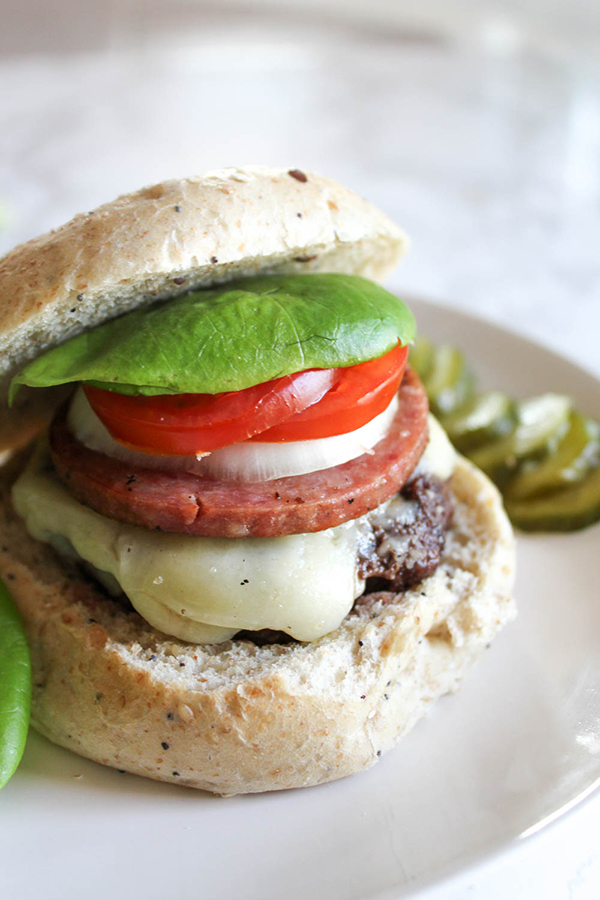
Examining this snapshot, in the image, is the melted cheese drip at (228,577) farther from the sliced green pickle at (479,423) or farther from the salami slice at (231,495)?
the sliced green pickle at (479,423)

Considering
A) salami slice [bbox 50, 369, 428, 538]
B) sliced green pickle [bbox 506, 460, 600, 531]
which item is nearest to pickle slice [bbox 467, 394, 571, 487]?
sliced green pickle [bbox 506, 460, 600, 531]

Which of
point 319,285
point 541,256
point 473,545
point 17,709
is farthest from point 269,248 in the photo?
point 541,256

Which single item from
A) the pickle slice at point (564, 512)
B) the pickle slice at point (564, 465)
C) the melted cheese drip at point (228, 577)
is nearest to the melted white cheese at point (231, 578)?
the melted cheese drip at point (228, 577)

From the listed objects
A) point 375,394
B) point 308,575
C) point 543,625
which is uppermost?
point 375,394

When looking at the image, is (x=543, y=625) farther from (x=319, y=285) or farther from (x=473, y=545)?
(x=319, y=285)

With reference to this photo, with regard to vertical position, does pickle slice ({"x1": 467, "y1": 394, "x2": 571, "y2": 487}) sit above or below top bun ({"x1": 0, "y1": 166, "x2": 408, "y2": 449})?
below

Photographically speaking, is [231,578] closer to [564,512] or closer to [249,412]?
[249,412]

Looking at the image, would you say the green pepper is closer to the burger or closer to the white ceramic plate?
the burger
